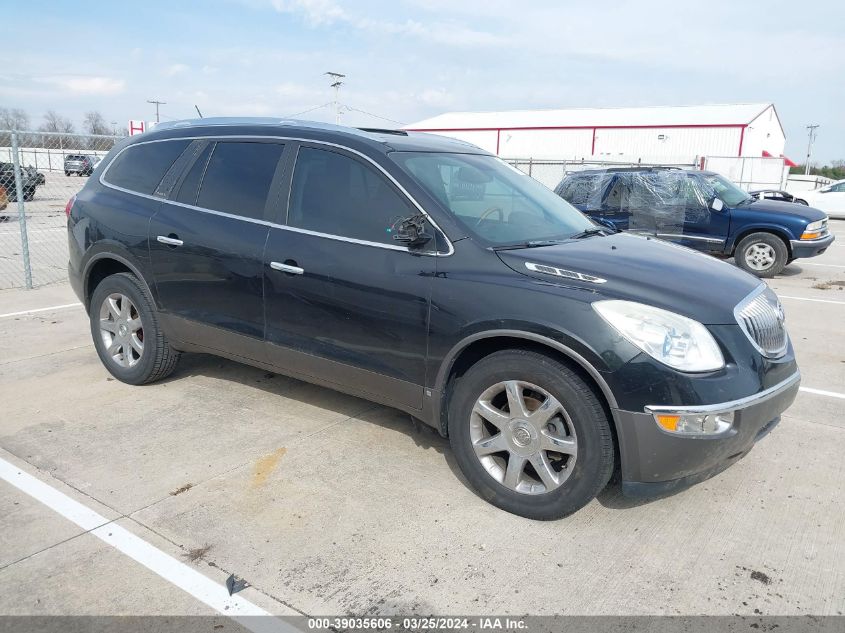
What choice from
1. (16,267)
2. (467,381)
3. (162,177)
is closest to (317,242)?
(467,381)

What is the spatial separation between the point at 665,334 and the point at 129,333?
3842mm

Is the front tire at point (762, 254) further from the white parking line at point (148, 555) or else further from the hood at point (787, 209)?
the white parking line at point (148, 555)

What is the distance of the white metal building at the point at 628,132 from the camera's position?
1569 inches

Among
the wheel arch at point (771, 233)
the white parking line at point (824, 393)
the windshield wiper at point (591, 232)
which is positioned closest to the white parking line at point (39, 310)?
the windshield wiper at point (591, 232)

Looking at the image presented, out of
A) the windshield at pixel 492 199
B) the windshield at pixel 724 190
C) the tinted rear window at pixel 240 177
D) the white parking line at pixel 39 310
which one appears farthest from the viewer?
the windshield at pixel 724 190

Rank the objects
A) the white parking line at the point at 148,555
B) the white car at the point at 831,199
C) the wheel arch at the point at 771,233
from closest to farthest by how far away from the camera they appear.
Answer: the white parking line at the point at 148,555, the wheel arch at the point at 771,233, the white car at the point at 831,199

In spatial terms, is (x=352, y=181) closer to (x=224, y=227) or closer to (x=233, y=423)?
(x=224, y=227)

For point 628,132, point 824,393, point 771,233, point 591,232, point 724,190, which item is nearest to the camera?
point 591,232

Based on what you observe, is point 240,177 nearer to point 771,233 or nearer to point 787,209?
point 771,233

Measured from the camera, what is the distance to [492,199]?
399cm

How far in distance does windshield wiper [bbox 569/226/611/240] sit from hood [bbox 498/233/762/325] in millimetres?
110

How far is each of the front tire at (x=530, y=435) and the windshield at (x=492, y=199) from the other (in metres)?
0.76

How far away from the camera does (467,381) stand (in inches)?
130

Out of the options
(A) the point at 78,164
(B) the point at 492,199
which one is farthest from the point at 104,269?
(A) the point at 78,164
